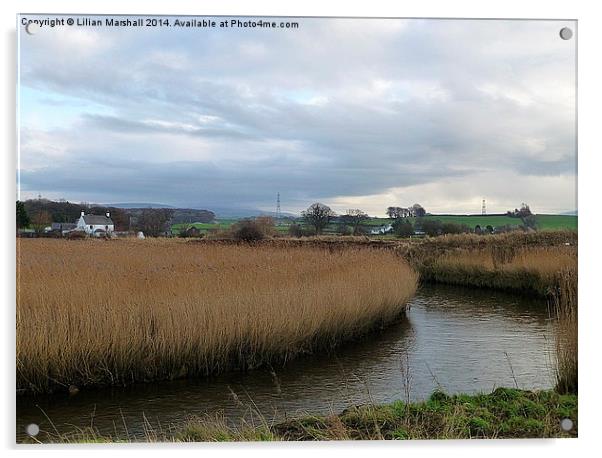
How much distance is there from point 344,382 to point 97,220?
105 inches

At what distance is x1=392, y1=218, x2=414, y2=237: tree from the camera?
549 cm

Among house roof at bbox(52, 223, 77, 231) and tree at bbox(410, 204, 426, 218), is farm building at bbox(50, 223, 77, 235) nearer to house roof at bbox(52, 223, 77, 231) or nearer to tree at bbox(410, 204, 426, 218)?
house roof at bbox(52, 223, 77, 231)

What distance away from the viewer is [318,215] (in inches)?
205

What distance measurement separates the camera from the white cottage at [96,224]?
4992mm

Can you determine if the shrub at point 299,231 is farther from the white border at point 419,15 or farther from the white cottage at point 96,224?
the white border at point 419,15

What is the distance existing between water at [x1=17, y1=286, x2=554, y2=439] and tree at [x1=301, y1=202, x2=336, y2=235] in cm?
150

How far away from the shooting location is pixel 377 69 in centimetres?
486

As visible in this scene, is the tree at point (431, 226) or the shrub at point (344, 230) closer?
the shrub at point (344, 230)

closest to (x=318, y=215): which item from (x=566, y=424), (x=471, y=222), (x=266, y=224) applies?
(x=266, y=224)

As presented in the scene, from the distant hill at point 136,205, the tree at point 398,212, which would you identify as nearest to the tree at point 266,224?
the distant hill at point 136,205

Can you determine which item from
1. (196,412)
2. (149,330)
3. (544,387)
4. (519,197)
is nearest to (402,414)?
(544,387)

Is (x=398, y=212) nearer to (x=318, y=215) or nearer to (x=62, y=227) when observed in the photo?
(x=318, y=215)

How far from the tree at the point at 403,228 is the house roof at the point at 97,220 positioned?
253cm
